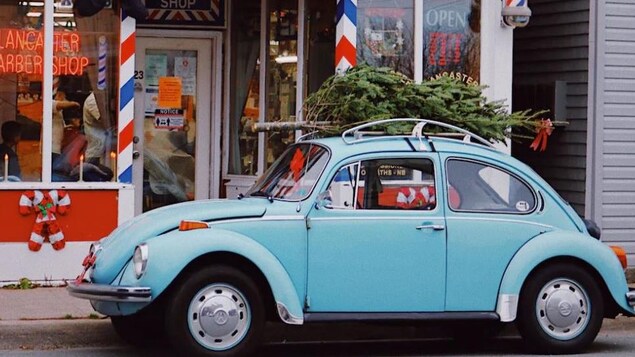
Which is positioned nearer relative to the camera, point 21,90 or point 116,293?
point 116,293

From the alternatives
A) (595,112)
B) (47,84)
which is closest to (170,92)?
(47,84)

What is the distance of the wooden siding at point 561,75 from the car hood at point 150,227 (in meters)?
5.69

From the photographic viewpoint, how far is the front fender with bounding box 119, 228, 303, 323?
857 centimetres

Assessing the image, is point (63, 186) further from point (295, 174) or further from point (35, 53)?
point (295, 174)

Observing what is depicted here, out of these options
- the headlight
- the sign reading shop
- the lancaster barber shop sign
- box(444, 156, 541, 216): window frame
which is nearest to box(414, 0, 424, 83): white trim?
the lancaster barber shop sign

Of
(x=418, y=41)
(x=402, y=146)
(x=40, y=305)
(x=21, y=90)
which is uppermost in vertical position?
(x=418, y=41)

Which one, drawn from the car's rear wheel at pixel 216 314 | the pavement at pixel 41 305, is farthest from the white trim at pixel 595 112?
the car's rear wheel at pixel 216 314

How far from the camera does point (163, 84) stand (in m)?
14.7

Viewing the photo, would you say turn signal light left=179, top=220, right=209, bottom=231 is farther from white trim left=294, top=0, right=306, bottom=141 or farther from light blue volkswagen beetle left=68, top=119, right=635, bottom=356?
white trim left=294, top=0, right=306, bottom=141

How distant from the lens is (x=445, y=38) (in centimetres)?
1338

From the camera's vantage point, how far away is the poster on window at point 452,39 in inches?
524

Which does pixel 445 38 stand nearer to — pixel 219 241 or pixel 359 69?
pixel 359 69

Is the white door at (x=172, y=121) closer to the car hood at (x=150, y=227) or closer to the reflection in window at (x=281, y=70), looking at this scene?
the reflection in window at (x=281, y=70)

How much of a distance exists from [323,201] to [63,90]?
4.25 m
